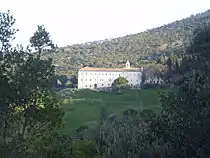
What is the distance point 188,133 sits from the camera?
25.2ft

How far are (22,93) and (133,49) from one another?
117m

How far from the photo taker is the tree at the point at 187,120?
7551mm

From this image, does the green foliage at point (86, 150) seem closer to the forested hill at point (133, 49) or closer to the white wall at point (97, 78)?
the white wall at point (97, 78)

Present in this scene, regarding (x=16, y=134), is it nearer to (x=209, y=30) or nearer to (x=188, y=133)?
(x=188, y=133)

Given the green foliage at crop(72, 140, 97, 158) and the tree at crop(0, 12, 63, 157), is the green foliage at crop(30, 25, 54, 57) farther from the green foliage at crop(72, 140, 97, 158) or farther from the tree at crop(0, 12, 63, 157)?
the green foliage at crop(72, 140, 97, 158)

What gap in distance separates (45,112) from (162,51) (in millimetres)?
96408

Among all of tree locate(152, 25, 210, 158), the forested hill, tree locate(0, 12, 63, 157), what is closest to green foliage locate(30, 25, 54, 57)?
tree locate(0, 12, 63, 157)

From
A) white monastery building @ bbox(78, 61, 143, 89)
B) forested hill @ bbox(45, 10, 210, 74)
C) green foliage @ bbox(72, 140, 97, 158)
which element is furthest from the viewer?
forested hill @ bbox(45, 10, 210, 74)

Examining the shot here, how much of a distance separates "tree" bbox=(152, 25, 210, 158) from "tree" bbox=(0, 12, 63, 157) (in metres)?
2.93

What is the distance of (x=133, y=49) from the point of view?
122562 millimetres

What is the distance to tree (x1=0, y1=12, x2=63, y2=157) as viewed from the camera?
22.2 ft

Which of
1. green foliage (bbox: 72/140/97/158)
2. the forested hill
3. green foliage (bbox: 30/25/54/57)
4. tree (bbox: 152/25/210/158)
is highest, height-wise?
the forested hill

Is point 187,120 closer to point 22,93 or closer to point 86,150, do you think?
point 22,93

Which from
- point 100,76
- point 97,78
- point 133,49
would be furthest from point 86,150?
point 133,49
